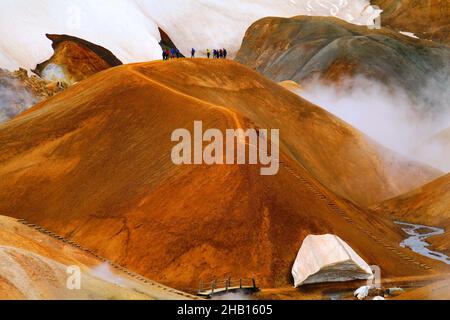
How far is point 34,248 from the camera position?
34312 millimetres

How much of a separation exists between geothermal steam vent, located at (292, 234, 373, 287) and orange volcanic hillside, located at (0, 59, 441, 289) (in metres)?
1.09

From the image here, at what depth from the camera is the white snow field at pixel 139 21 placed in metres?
102

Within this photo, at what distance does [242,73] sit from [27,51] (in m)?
37.8

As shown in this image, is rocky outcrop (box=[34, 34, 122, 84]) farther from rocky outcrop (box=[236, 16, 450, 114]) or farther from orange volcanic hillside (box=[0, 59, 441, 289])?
rocky outcrop (box=[236, 16, 450, 114])

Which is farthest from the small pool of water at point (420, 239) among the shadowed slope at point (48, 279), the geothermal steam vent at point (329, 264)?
the shadowed slope at point (48, 279)

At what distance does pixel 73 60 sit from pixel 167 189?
186 feet

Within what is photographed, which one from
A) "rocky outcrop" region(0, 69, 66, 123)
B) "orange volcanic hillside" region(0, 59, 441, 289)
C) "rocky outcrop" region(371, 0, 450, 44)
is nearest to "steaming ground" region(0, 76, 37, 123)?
"rocky outcrop" region(0, 69, 66, 123)

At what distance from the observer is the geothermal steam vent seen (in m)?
42.0

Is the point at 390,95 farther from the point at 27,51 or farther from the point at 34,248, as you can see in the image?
the point at 34,248

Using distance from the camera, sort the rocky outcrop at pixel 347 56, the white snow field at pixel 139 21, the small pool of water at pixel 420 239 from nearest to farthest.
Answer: the small pool of water at pixel 420 239 < the white snow field at pixel 139 21 < the rocky outcrop at pixel 347 56

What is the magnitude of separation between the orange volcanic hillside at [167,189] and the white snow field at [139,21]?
122 ft

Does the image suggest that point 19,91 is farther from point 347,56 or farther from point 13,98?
point 347,56

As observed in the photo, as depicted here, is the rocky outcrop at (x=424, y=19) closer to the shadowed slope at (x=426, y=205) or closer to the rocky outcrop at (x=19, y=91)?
the rocky outcrop at (x=19, y=91)
